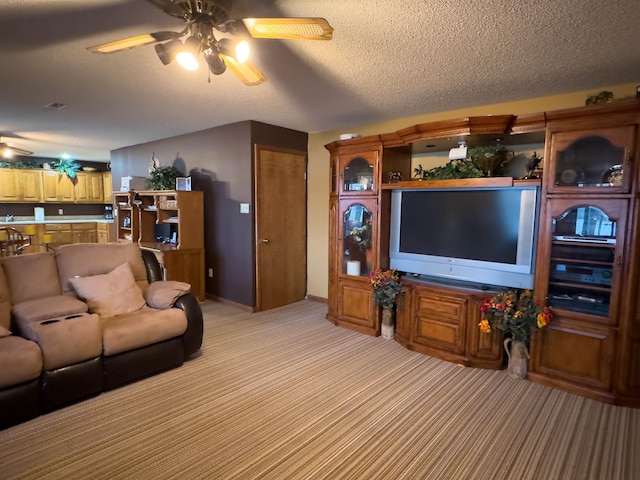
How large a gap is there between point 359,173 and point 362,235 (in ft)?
2.27

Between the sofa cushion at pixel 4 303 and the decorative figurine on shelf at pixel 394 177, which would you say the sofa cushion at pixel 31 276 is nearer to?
the sofa cushion at pixel 4 303

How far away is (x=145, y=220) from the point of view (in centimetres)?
542

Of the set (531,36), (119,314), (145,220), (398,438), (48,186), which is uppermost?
(531,36)

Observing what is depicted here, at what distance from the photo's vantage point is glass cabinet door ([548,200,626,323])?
2541 mm

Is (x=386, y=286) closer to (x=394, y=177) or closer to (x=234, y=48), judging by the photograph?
(x=394, y=177)

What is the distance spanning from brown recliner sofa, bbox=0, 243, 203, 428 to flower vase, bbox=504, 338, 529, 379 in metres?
2.71

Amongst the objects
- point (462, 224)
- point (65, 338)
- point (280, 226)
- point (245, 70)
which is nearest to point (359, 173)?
point (462, 224)

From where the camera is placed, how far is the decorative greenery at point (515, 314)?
2.76m

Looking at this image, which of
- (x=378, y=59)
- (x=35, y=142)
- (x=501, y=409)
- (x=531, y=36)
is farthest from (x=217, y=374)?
(x=35, y=142)

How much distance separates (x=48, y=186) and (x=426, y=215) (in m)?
8.45

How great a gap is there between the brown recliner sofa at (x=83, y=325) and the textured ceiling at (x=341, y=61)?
1.54 meters

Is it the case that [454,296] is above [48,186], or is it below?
below

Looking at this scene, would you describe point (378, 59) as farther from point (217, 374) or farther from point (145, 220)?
point (145, 220)

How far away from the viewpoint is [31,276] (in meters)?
2.82
